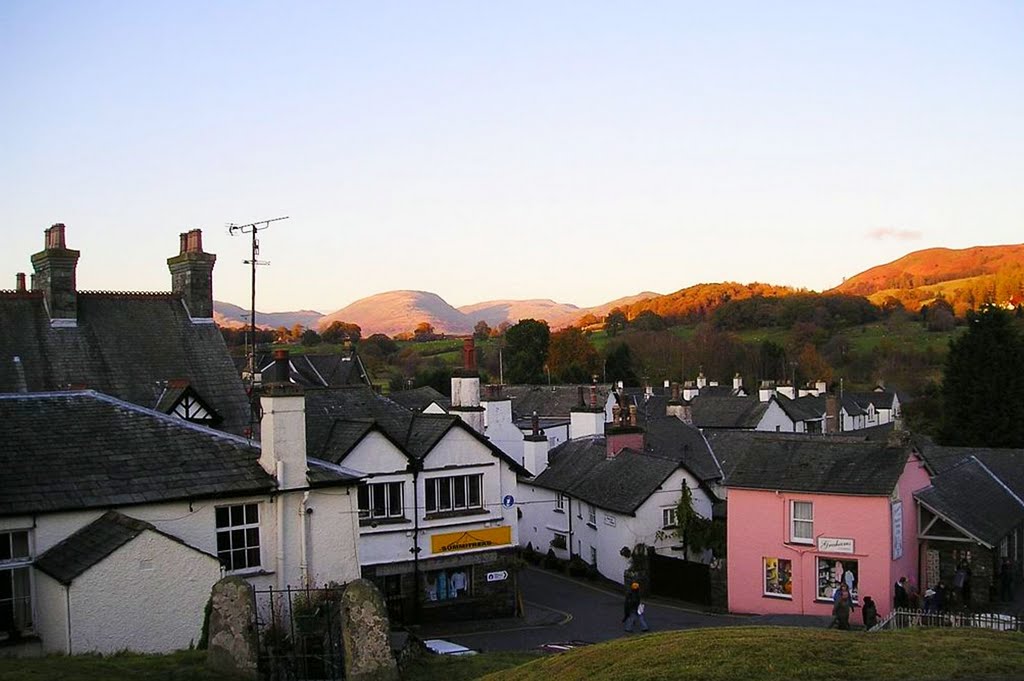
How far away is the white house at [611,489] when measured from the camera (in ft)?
122

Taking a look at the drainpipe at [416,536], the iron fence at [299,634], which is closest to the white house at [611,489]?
the drainpipe at [416,536]

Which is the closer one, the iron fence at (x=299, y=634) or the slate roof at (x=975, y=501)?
the iron fence at (x=299, y=634)

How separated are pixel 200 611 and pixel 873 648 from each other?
11.5m

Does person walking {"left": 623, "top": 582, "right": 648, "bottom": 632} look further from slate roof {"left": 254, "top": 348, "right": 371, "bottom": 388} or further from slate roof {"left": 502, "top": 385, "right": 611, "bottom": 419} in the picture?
slate roof {"left": 254, "top": 348, "right": 371, "bottom": 388}

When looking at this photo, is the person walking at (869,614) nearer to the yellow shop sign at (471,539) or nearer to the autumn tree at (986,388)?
the yellow shop sign at (471,539)

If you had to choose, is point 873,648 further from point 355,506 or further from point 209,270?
point 209,270

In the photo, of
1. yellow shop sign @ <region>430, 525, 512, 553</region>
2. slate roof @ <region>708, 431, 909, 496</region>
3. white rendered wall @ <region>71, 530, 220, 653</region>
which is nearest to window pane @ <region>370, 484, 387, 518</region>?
yellow shop sign @ <region>430, 525, 512, 553</region>

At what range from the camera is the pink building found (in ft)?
99.2

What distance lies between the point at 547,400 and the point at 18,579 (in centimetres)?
5358

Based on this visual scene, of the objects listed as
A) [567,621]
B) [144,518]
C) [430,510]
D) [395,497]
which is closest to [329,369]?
[430,510]

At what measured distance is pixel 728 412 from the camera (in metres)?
72.1

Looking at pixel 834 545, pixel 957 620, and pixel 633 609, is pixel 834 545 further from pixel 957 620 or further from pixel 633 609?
pixel 957 620

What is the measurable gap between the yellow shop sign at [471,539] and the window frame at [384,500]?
4.64 feet

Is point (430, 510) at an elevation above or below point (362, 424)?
below
